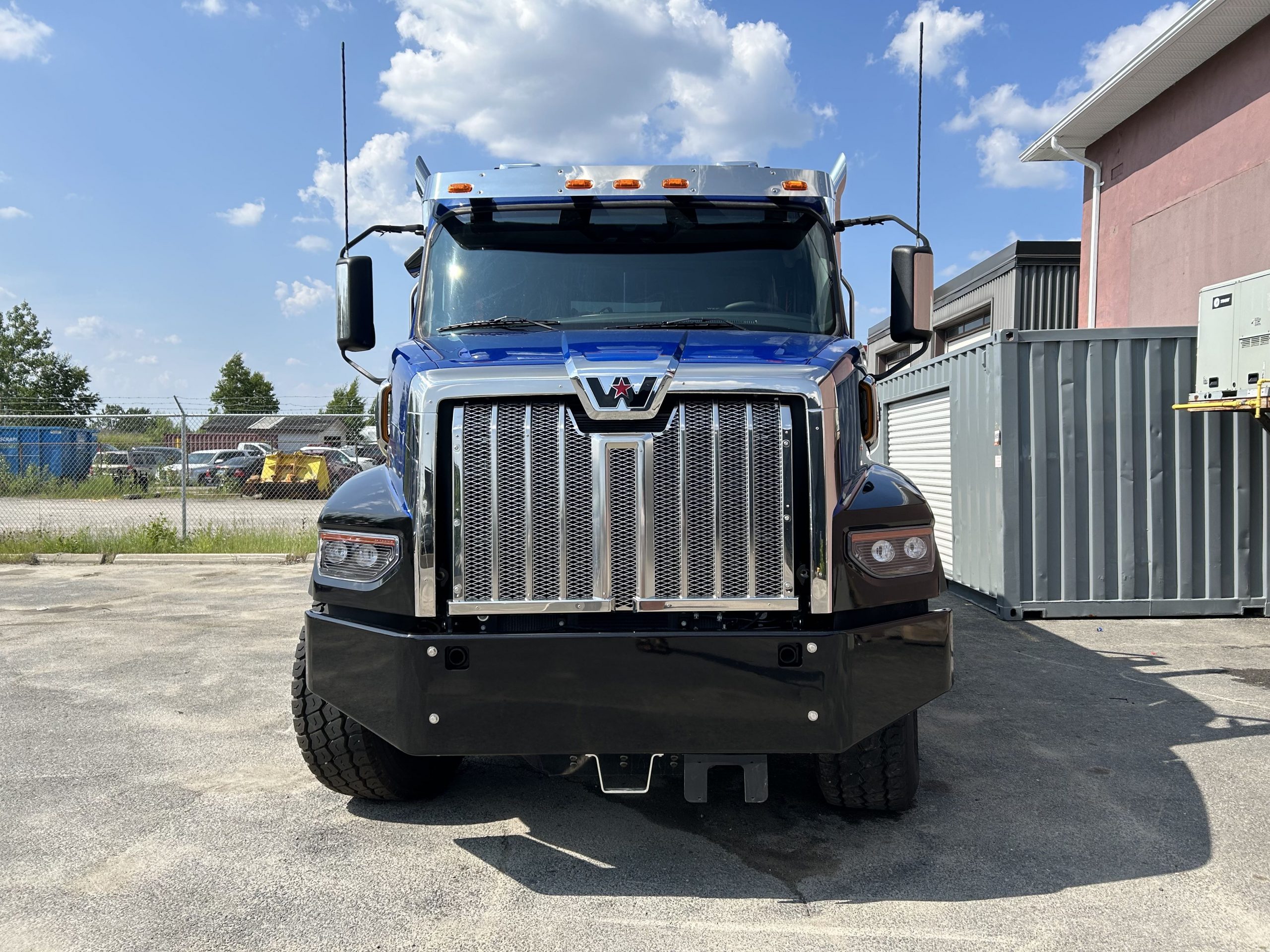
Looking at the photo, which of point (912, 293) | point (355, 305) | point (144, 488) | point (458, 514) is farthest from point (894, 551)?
point (144, 488)

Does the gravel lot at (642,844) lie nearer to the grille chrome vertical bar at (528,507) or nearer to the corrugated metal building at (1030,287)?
the grille chrome vertical bar at (528,507)

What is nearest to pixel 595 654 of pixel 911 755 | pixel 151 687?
pixel 911 755

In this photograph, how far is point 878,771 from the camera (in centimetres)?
354

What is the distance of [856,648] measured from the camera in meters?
3.00

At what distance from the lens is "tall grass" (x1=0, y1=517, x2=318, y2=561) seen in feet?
42.4

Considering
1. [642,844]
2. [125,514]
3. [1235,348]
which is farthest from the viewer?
[125,514]

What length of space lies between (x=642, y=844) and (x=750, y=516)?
1390 mm

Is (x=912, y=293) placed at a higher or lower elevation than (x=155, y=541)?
higher

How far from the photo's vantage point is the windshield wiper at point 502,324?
157 inches

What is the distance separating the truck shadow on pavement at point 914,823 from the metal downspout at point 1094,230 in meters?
9.88

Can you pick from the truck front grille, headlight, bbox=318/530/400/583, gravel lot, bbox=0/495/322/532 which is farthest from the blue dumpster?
the truck front grille

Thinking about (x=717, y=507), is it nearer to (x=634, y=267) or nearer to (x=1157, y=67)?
(x=634, y=267)

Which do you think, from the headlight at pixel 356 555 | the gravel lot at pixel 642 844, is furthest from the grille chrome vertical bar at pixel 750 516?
the headlight at pixel 356 555

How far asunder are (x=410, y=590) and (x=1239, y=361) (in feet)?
23.9
